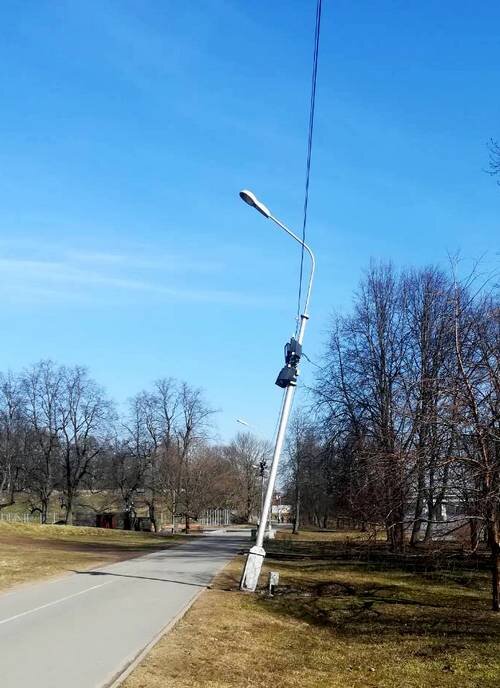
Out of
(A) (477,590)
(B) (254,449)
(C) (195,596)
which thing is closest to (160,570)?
(C) (195,596)

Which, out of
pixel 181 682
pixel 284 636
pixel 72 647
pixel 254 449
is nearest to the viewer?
pixel 181 682

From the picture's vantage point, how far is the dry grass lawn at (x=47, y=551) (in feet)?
69.4

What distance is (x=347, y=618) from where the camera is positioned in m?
14.0

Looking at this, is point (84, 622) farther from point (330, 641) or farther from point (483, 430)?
point (483, 430)

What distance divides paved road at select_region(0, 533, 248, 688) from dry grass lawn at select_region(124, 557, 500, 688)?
1.62 ft

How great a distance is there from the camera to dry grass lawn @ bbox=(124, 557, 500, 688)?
8383mm

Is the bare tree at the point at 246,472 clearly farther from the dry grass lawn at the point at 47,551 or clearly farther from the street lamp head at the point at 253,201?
the street lamp head at the point at 253,201

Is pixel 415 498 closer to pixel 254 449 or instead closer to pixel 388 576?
pixel 388 576

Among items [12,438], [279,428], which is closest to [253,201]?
[279,428]

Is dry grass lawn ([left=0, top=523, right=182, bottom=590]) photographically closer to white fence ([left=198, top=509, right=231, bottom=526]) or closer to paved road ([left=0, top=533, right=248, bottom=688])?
paved road ([left=0, top=533, right=248, bottom=688])

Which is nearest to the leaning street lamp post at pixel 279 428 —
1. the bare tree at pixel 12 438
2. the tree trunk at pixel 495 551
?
the tree trunk at pixel 495 551

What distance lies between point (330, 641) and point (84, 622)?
4023 millimetres

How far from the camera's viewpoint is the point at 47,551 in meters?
31.8

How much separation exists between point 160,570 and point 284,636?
11778 mm
